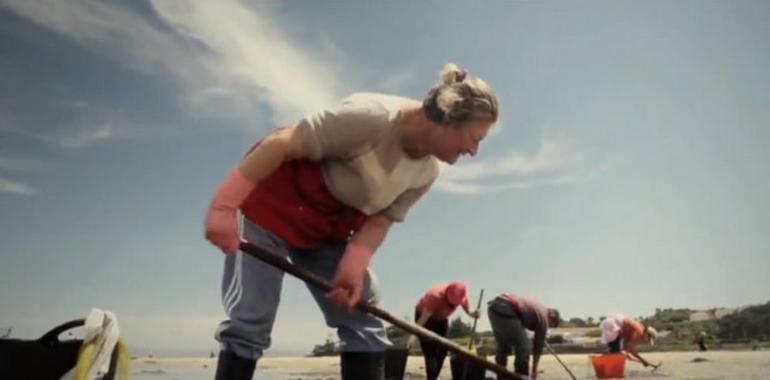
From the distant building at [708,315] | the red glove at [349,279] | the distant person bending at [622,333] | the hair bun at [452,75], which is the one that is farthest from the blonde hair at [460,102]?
the distant building at [708,315]

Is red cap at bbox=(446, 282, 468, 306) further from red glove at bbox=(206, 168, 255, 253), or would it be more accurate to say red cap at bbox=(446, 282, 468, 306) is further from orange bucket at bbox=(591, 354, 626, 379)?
red glove at bbox=(206, 168, 255, 253)

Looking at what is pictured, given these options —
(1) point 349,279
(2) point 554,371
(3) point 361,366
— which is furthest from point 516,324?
(1) point 349,279

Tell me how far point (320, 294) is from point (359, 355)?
A: 325 millimetres

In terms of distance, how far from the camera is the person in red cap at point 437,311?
6602mm

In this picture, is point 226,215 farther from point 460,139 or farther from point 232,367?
point 460,139

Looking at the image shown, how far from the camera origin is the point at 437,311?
6.81 m

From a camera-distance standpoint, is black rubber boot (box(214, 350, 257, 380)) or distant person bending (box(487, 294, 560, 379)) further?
distant person bending (box(487, 294, 560, 379))

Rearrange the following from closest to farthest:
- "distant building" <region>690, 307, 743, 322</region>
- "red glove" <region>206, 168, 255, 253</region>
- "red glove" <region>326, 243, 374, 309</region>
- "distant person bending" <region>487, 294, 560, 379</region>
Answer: "red glove" <region>206, 168, 255, 253</region> → "red glove" <region>326, 243, 374, 309</region> → "distant person bending" <region>487, 294, 560, 379</region> → "distant building" <region>690, 307, 743, 322</region>

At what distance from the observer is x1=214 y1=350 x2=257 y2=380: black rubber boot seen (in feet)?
7.54

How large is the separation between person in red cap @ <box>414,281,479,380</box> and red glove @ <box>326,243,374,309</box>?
4.28 meters

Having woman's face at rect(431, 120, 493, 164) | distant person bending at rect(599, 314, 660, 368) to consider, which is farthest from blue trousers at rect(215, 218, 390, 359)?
distant person bending at rect(599, 314, 660, 368)

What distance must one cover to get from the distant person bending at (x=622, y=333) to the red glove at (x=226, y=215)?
956 centimetres

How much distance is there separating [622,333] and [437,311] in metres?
5.42

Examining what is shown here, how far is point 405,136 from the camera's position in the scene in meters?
2.48
